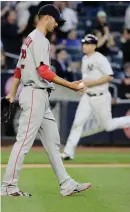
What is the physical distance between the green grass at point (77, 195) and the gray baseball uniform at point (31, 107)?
279 mm

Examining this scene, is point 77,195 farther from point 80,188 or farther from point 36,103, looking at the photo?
point 36,103

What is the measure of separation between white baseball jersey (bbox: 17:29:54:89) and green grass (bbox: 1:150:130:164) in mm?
3627

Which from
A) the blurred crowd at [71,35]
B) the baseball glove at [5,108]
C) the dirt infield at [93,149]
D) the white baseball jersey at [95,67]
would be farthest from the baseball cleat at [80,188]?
the blurred crowd at [71,35]

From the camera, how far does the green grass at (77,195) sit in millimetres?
5949

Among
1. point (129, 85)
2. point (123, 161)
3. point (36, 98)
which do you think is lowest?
point (123, 161)

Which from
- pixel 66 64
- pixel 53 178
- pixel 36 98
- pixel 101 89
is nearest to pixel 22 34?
pixel 66 64

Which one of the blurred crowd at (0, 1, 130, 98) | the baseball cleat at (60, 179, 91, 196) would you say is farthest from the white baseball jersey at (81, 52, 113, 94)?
the baseball cleat at (60, 179, 91, 196)

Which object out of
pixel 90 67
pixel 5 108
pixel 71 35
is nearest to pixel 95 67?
pixel 90 67

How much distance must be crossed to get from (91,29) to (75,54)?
A: 77 cm

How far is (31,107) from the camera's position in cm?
664

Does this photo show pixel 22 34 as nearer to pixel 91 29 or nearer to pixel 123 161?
pixel 91 29

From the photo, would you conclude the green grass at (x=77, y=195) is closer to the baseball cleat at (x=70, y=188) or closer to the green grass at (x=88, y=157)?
the baseball cleat at (x=70, y=188)

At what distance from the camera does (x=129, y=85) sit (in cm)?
1357

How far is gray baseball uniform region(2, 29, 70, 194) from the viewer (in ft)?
21.6
